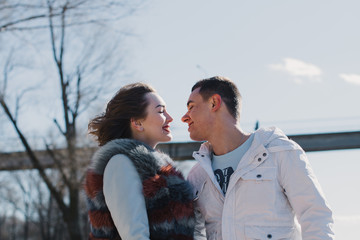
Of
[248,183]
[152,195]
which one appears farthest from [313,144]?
[152,195]

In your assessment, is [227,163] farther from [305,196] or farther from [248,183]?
[305,196]

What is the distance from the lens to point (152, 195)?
161 inches

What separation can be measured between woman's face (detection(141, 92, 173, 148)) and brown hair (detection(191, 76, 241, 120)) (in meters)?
0.59

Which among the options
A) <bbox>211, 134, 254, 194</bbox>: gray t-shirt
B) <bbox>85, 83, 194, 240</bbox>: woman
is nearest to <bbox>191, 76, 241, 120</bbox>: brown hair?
<bbox>211, 134, 254, 194</bbox>: gray t-shirt

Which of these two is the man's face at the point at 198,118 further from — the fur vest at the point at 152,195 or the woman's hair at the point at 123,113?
the fur vest at the point at 152,195

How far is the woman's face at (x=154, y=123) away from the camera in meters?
4.70

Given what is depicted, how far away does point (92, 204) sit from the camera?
169 inches

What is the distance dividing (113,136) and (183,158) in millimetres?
28268

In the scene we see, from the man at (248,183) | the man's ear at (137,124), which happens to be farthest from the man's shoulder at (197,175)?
the man's ear at (137,124)

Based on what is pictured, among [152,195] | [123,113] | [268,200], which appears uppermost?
[123,113]

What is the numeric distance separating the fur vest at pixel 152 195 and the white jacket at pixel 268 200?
342 mm

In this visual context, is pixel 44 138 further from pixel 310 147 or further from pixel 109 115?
pixel 109 115

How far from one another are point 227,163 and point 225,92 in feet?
2.24

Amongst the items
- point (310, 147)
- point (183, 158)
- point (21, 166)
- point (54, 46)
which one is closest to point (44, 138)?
point (21, 166)
